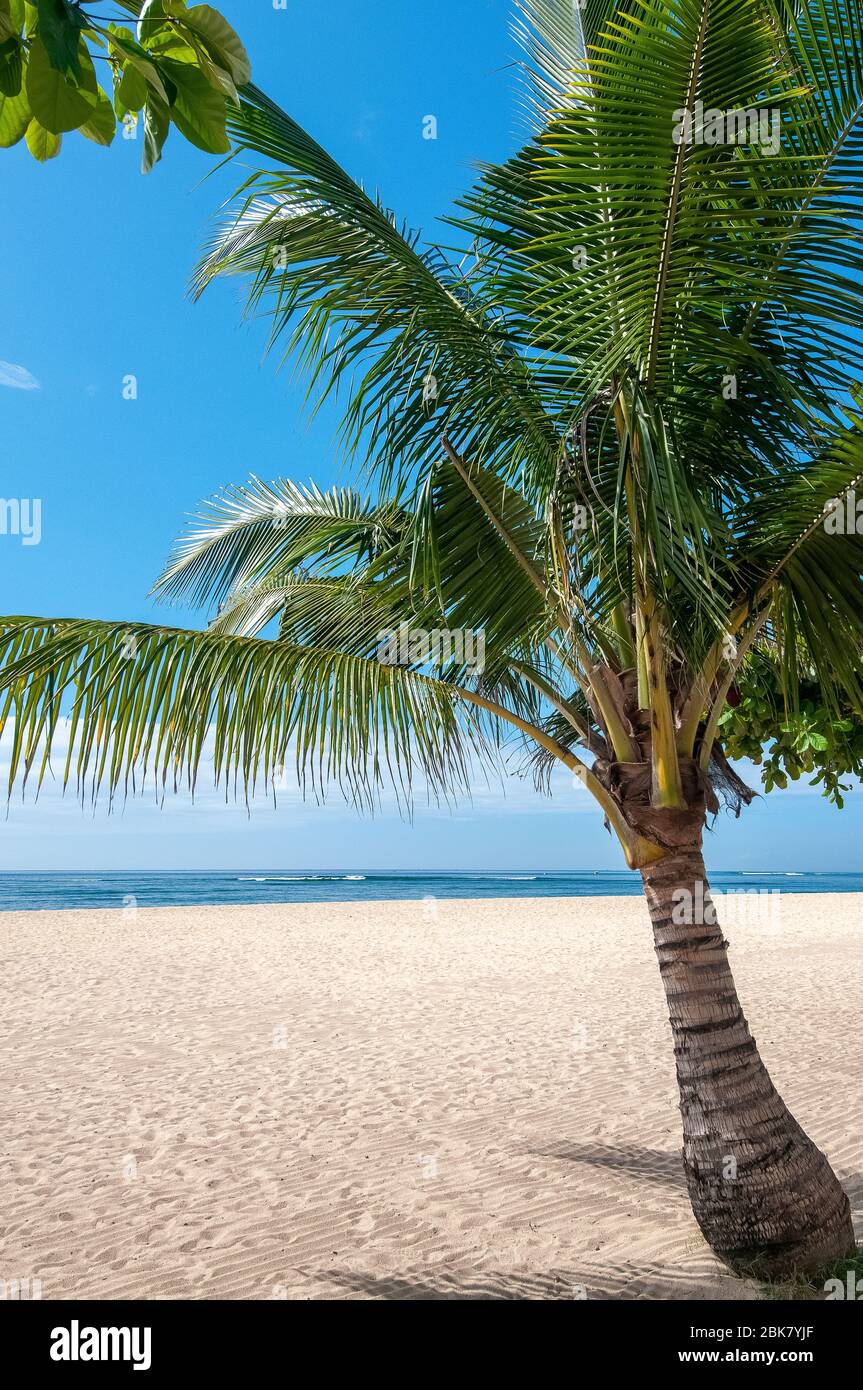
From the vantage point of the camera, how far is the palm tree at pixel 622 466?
301 cm

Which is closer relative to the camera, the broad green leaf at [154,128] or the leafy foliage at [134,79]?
the leafy foliage at [134,79]

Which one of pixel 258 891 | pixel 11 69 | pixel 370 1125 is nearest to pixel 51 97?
pixel 11 69

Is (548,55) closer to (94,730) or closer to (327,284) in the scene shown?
(327,284)

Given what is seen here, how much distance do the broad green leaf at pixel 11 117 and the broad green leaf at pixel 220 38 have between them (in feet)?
0.90

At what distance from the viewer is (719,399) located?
11.6ft

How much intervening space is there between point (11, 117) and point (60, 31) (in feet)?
0.97

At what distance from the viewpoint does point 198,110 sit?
118 centimetres

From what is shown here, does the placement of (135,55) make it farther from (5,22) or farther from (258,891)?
(258,891)

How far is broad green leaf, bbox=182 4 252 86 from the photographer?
1.15m

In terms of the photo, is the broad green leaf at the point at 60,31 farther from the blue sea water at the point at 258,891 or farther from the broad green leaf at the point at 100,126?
the blue sea water at the point at 258,891

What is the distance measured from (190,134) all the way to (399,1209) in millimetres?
5050

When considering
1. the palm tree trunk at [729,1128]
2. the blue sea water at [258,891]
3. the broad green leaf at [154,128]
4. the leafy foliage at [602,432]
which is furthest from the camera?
the blue sea water at [258,891]

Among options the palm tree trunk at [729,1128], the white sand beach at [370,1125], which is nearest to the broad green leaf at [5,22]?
the palm tree trunk at [729,1128]
